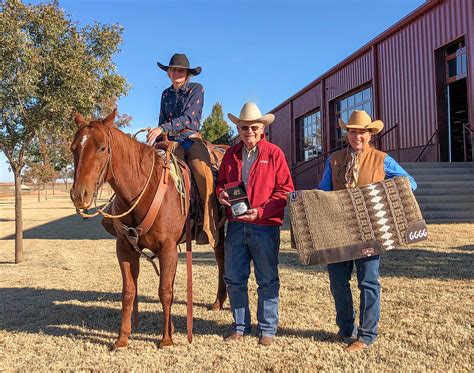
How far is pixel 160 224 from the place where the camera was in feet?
11.8

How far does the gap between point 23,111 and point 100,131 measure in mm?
5488

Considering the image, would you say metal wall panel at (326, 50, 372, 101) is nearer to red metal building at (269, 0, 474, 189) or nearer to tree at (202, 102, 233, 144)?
red metal building at (269, 0, 474, 189)

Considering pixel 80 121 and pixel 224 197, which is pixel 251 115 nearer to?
pixel 224 197

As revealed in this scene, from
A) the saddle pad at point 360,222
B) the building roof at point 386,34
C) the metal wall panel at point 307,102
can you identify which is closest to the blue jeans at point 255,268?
the saddle pad at point 360,222

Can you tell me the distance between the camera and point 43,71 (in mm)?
7707

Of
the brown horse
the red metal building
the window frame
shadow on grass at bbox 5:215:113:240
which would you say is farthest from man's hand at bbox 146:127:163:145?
the window frame

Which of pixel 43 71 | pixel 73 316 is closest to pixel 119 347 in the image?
pixel 73 316

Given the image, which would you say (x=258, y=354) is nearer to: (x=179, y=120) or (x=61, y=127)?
(x=179, y=120)

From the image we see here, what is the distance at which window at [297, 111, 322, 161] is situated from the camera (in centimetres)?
2148

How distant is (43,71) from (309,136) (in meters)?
16.9

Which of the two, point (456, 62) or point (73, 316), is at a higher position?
point (456, 62)

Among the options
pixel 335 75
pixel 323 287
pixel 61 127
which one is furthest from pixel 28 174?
pixel 323 287

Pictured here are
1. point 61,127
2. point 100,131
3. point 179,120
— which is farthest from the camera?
point 61,127

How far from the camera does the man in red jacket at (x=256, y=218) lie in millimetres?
3645
